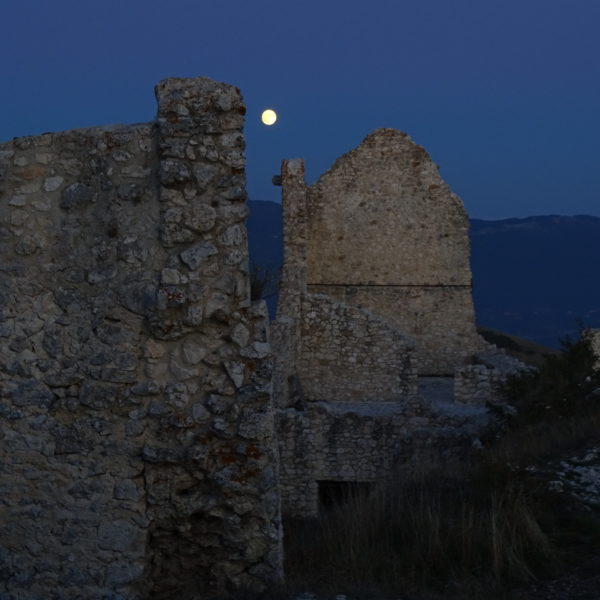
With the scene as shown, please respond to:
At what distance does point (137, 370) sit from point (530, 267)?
92022 mm

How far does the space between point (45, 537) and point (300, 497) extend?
716 centimetres

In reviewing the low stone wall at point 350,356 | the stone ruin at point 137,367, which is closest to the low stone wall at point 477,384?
the low stone wall at point 350,356

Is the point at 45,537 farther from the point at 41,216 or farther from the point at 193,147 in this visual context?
the point at 193,147

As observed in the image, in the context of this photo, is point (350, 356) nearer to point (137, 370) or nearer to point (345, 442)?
point (345, 442)

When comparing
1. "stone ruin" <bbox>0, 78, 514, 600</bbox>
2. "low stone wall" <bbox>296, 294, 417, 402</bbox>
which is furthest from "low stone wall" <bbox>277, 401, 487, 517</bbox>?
"stone ruin" <bbox>0, 78, 514, 600</bbox>

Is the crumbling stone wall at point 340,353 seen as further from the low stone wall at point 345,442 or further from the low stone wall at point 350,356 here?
the low stone wall at point 345,442

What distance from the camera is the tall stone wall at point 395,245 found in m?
21.3

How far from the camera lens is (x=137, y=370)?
568cm

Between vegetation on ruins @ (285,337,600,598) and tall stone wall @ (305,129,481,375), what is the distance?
11520 millimetres

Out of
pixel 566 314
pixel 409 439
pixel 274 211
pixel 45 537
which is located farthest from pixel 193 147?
pixel 274 211

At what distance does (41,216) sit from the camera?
5812 millimetres

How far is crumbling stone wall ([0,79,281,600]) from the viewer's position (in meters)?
5.63

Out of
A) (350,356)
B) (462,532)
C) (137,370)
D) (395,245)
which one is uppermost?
(395,245)

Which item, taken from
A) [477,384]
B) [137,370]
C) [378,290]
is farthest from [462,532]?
[378,290]
